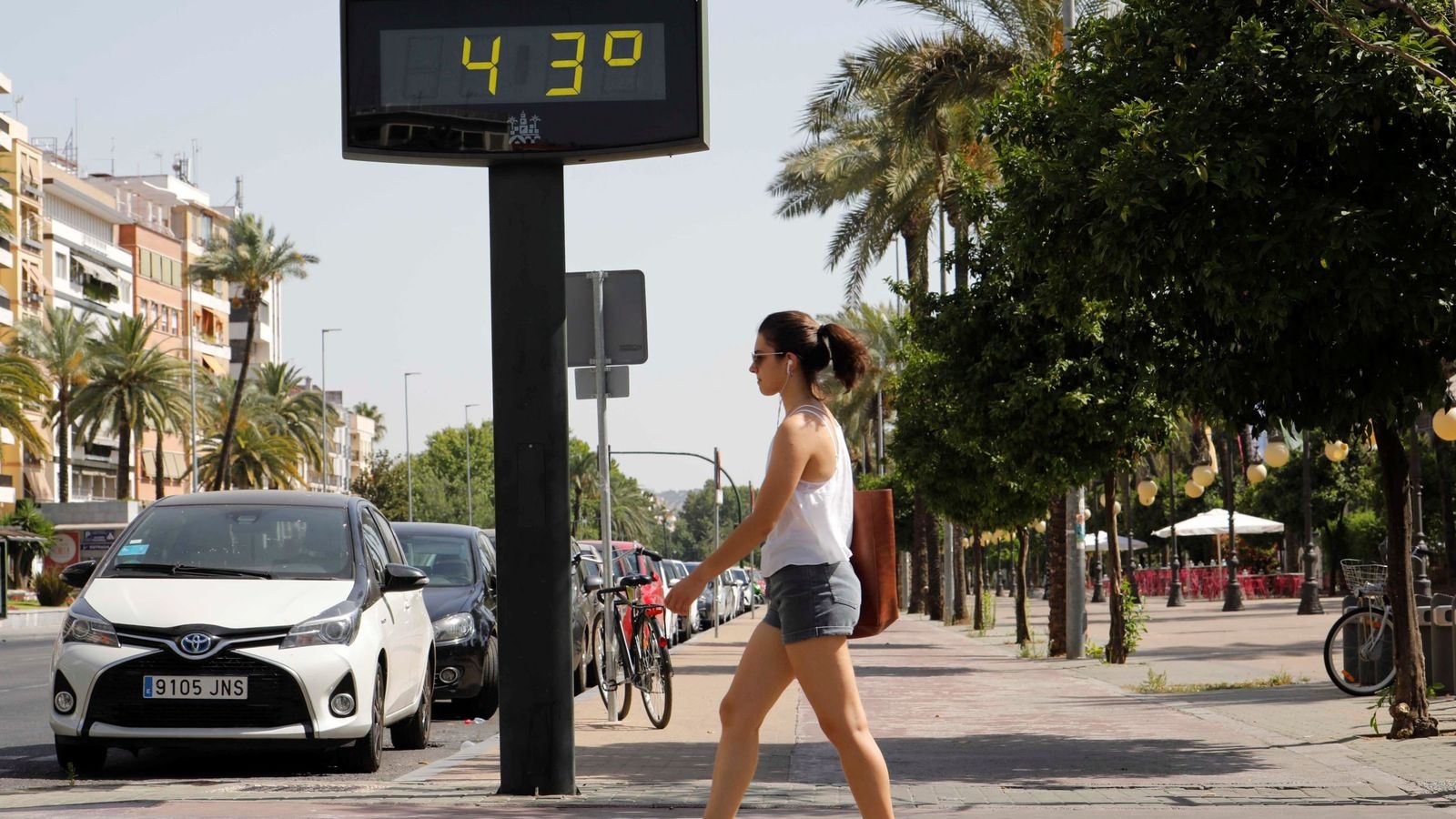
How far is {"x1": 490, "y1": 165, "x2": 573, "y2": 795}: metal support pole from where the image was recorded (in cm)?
866

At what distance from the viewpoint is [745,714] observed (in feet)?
20.5

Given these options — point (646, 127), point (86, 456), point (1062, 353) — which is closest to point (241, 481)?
point (86, 456)

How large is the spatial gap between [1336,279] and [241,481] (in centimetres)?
9095

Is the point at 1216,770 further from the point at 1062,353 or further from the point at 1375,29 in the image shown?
the point at 1062,353

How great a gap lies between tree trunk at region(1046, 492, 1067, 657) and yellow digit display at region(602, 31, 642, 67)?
59.2 feet

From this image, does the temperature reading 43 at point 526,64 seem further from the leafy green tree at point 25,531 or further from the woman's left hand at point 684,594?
the leafy green tree at point 25,531

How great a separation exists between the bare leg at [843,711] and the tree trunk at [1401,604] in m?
6.54

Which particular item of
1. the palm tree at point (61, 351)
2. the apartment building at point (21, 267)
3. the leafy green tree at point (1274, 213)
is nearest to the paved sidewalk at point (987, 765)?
the leafy green tree at point (1274, 213)

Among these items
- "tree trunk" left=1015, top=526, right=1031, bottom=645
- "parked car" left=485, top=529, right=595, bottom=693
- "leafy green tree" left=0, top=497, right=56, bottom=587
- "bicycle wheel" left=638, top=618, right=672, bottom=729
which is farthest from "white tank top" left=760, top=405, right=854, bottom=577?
"leafy green tree" left=0, top=497, right=56, bottom=587

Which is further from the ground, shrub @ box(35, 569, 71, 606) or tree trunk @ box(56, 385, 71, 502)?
tree trunk @ box(56, 385, 71, 502)

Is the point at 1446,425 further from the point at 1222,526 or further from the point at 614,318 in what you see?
the point at 1222,526

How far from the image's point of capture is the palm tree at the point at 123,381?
248ft

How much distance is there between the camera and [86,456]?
10231cm

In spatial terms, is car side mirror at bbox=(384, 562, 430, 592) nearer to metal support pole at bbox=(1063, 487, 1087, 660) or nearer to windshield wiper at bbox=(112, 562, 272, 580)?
windshield wiper at bbox=(112, 562, 272, 580)
